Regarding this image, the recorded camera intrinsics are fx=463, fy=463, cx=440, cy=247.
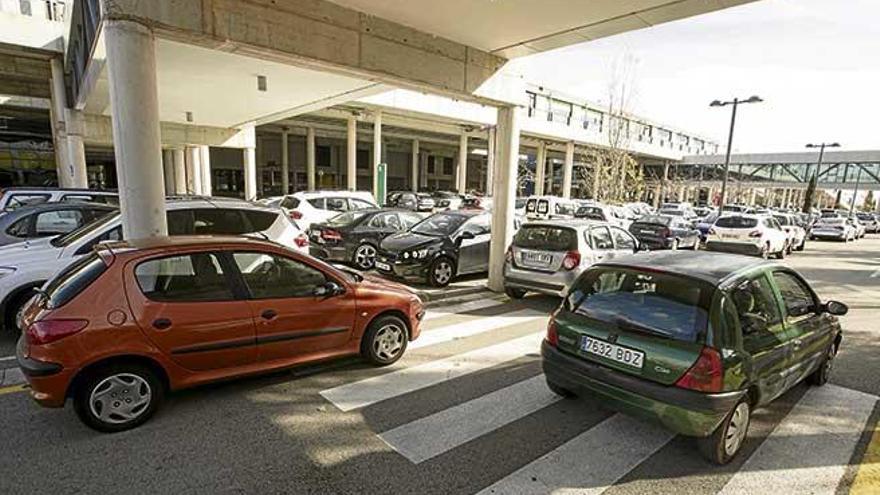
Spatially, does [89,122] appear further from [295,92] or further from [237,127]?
[295,92]

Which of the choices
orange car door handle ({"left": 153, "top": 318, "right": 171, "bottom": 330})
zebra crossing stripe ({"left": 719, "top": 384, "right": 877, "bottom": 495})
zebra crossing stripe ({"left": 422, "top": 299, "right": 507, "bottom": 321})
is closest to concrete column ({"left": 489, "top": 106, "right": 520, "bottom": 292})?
zebra crossing stripe ({"left": 422, "top": 299, "right": 507, "bottom": 321})

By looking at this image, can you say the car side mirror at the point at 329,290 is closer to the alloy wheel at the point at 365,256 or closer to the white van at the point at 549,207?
the alloy wheel at the point at 365,256

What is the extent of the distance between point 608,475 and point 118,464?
3448 millimetres

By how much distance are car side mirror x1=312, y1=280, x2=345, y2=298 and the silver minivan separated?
416 cm

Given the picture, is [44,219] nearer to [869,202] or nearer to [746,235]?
[746,235]

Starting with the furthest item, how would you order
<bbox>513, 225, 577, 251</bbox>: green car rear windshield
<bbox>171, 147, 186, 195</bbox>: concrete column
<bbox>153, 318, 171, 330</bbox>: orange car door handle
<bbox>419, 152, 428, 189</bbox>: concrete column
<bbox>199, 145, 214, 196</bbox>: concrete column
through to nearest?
<bbox>419, 152, 428, 189</bbox>: concrete column < <bbox>171, 147, 186, 195</bbox>: concrete column < <bbox>199, 145, 214, 196</bbox>: concrete column < <bbox>513, 225, 577, 251</bbox>: green car rear windshield < <bbox>153, 318, 171, 330</bbox>: orange car door handle

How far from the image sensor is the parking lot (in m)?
3.15

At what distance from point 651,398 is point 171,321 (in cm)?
377

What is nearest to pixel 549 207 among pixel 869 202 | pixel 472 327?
pixel 472 327

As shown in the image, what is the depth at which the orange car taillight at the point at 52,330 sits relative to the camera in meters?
3.38

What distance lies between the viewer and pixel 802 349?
13.4 ft

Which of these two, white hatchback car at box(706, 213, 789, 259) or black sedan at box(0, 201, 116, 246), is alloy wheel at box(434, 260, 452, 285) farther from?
white hatchback car at box(706, 213, 789, 259)

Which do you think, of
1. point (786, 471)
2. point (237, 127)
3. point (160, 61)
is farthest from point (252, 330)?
point (237, 127)

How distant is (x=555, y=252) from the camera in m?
7.81
